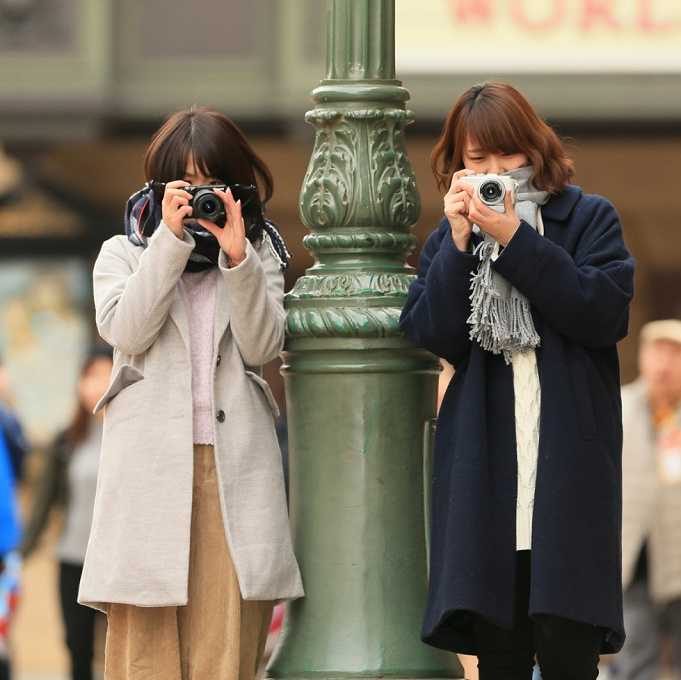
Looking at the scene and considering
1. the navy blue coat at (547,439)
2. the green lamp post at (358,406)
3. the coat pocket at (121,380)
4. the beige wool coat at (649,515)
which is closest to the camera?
the navy blue coat at (547,439)

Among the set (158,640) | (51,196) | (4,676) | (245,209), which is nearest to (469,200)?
(245,209)

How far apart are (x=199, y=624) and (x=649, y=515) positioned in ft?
13.8

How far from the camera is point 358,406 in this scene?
4727 millimetres

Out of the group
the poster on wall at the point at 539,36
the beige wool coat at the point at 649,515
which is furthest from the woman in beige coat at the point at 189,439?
the poster on wall at the point at 539,36

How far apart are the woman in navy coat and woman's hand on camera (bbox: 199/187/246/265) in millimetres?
489

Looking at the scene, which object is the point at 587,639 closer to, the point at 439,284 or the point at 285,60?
the point at 439,284

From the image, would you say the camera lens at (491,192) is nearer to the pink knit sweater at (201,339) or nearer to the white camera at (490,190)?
the white camera at (490,190)

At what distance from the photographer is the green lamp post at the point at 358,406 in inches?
185

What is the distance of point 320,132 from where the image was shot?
16.1ft

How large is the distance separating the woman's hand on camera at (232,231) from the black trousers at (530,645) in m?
1.05

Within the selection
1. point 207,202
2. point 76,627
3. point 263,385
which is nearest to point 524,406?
point 263,385

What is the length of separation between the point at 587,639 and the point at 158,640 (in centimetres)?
111

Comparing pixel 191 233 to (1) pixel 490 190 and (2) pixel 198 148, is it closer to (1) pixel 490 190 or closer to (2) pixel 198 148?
(2) pixel 198 148

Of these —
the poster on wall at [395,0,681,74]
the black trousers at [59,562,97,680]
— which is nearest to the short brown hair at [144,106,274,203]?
the black trousers at [59,562,97,680]
